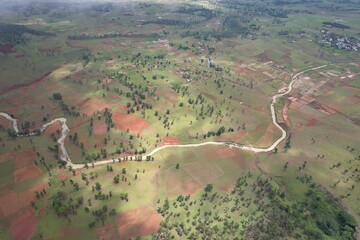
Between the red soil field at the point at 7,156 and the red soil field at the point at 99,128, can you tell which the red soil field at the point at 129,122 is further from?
the red soil field at the point at 7,156

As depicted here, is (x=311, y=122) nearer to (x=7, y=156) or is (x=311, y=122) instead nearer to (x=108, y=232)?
(x=108, y=232)

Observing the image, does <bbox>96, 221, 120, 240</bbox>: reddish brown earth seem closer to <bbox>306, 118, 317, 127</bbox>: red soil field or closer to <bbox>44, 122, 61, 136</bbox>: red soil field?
<bbox>44, 122, 61, 136</bbox>: red soil field

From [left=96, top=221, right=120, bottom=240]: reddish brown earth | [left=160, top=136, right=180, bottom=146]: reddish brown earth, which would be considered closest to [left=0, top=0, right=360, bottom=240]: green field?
[left=96, top=221, right=120, bottom=240]: reddish brown earth

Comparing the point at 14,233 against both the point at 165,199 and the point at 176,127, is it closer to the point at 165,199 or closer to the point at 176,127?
the point at 165,199

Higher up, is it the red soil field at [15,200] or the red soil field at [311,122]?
the red soil field at [15,200]

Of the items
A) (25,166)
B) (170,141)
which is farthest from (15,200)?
(170,141)

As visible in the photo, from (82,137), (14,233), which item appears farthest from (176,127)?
(14,233)

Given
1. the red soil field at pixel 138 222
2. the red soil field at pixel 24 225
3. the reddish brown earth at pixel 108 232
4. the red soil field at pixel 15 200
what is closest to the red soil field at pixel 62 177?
the red soil field at pixel 15 200
